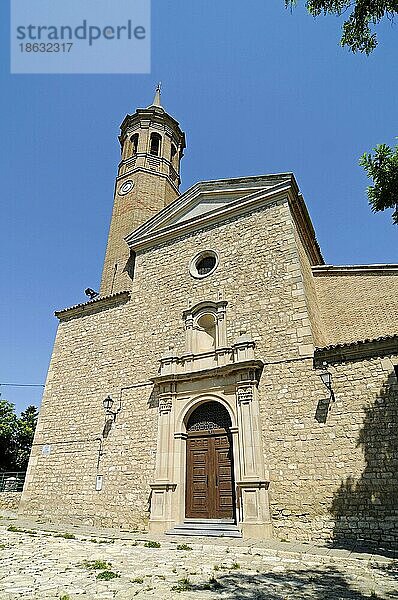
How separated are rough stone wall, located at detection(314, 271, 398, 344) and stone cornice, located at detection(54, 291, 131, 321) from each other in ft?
21.4

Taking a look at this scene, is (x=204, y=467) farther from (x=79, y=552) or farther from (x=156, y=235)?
(x=156, y=235)

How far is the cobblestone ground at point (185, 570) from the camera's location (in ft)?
13.7

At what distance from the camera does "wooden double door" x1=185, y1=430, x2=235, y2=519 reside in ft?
30.2

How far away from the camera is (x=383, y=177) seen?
24.3 feet

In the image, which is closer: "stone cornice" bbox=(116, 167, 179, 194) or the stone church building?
the stone church building

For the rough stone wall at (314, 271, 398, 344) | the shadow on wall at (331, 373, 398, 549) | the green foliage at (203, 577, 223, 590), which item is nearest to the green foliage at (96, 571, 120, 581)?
the green foliage at (203, 577, 223, 590)

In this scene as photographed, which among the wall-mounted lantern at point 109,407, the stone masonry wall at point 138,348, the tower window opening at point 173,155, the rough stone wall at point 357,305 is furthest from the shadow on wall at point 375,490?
the tower window opening at point 173,155

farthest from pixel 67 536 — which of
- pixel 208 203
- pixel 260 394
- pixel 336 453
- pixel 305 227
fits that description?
pixel 305 227

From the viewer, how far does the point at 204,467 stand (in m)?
9.75

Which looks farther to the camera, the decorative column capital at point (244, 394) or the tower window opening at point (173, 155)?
the tower window opening at point (173, 155)

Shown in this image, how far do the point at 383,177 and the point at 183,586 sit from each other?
7278 millimetres

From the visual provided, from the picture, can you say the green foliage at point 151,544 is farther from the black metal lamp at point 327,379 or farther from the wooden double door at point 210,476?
the black metal lamp at point 327,379

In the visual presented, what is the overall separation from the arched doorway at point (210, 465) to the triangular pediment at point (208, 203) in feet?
19.7

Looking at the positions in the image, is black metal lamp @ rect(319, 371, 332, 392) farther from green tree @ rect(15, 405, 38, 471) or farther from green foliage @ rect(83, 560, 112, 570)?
green tree @ rect(15, 405, 38, 471)
